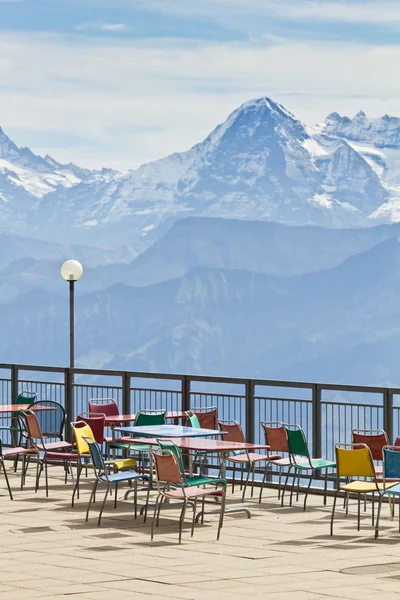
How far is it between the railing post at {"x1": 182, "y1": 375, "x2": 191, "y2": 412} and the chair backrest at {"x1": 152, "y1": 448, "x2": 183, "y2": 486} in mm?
4448

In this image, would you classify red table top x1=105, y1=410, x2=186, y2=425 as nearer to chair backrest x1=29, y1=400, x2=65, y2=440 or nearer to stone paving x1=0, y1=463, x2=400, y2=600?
chair backrest x1=29, y1=400, x2=65, y2=440

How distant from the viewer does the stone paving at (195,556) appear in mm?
8766

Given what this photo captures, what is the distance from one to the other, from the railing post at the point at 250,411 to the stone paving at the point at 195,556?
5.04 ft

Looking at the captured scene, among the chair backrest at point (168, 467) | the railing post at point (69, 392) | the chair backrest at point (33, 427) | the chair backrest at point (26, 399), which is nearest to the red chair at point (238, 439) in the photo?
the chair backrest at point (33, 427)

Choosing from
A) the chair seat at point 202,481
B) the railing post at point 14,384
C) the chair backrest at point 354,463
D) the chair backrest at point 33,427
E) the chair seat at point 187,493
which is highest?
the railing post at point 14,384

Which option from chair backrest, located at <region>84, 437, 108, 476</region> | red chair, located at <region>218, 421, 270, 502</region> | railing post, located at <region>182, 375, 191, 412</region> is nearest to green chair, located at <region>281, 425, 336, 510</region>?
red chair, located at <region>218, 421, 270, 502</region>

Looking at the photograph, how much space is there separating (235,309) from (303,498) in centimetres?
15692

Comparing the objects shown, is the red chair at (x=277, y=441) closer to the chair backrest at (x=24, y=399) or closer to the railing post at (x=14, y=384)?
the chair backrest at (x=24, y=399)

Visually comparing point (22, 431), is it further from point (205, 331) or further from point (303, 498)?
point (205, 331)

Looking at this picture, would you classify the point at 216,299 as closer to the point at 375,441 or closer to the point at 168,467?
the point at 375,441

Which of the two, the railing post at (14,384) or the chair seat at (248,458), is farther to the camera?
the railing post at (14,384)

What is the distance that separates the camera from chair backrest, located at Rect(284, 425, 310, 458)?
12953mm

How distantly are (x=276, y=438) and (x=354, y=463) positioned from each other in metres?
2.24

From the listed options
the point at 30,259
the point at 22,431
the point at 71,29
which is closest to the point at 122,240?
the point at 30,259
